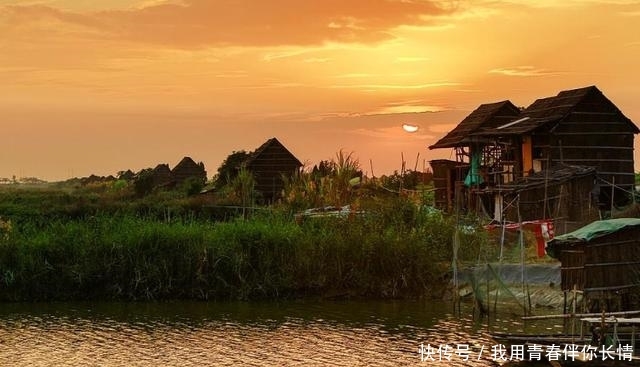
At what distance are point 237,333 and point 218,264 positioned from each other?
17.4ft

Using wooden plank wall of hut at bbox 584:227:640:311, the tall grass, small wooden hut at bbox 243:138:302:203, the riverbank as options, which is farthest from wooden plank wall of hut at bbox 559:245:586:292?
small wooden hut at bbox 243:138:302:203

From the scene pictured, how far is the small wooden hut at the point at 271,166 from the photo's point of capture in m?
46.2

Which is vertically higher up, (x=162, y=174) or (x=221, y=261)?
(x=162, y=174)

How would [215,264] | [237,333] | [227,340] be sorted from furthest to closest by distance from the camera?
[215,264], [237,333], [227,340]

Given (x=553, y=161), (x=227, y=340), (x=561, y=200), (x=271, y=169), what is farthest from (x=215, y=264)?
(x=271, y=169)

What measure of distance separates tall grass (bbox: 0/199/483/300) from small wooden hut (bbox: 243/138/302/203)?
72.4 ft

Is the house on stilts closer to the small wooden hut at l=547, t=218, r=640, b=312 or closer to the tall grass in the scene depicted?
the tall grass

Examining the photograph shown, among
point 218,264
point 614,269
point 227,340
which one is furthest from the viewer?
point 218,264

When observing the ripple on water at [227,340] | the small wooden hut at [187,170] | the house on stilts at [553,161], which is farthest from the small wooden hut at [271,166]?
the ripple on water at [227,340]

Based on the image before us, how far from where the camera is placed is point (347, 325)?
19.2 meters

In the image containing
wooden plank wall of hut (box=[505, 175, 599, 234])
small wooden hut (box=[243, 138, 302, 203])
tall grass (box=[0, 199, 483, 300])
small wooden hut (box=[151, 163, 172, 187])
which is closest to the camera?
tall grass (box=[0, 199, 483, 300])

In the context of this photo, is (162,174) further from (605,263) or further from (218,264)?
(605,263)

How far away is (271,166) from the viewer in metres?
46.6

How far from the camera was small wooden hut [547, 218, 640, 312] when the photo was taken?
15.9 meters
